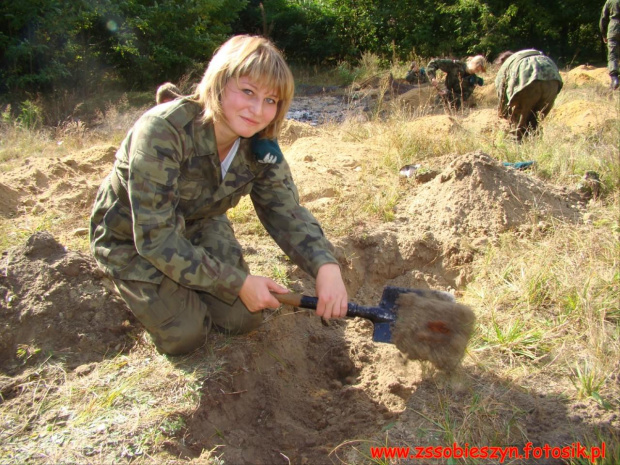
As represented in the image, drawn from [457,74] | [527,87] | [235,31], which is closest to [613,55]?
[457,74]

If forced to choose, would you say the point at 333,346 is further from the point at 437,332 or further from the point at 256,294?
the point at 256,294

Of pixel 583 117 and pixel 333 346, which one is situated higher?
pixel 583 117

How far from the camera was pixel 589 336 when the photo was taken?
222cm

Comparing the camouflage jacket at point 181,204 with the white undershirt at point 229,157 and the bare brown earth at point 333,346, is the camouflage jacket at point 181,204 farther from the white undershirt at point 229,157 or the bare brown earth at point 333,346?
the bare brown earth at point 333,346

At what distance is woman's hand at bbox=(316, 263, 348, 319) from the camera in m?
2.01

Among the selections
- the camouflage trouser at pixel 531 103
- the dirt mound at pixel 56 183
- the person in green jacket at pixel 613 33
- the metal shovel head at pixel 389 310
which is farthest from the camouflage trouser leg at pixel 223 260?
the person in green jacket at pixel 613 33

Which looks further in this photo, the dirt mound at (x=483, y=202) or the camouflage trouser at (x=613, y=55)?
the camouflage trouser at (x=613, y=55)

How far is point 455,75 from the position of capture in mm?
7770

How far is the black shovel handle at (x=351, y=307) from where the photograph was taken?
2020mm

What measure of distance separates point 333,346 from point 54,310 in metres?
1.36

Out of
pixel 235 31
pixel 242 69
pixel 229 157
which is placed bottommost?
pixel 235 31

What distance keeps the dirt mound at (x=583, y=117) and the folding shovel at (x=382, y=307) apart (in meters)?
3.71

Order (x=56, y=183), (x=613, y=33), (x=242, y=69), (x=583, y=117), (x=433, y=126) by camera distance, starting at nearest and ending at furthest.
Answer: (x=242, y=69), (x=56, y=183), (x=433, y=126), (x=583, y=117), (x=613, y=33)

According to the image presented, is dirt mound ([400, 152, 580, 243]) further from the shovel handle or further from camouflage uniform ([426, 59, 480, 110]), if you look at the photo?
camouflage uniform ([426, 59, 480, 110])
